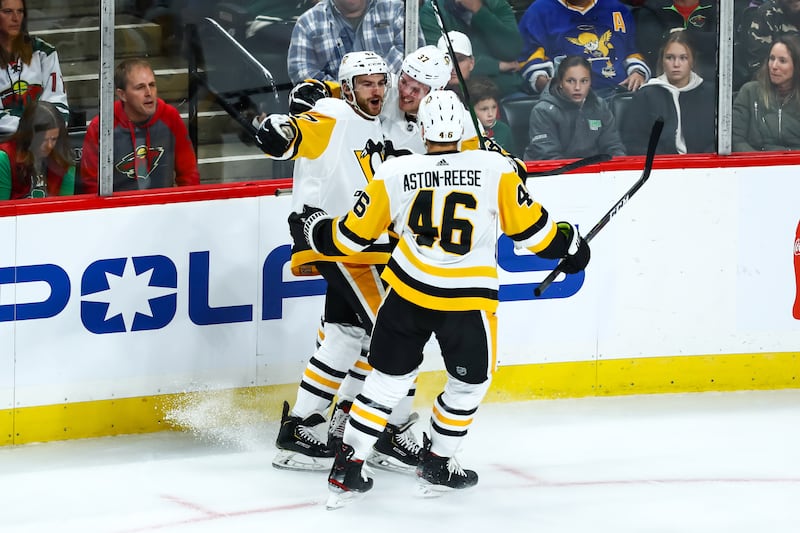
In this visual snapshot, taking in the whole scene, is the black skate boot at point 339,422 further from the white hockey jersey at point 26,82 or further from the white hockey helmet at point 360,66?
the white hockey jersey at point 26,82

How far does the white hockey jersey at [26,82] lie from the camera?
13.5 ft

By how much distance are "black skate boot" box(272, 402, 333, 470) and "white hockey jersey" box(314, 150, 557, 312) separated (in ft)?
2.33

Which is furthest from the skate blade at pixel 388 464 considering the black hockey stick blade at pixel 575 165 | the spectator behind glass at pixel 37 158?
the spectator behind glass at pixel 37 158

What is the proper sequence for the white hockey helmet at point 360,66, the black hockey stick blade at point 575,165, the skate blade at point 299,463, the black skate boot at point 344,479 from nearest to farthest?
the black skate boot at point 344,479
the white hockey helmet at point 360,66
the skate blade at point 299,463
the black hockey stick blade at point 575,165

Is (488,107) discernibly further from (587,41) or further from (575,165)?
(575,165)

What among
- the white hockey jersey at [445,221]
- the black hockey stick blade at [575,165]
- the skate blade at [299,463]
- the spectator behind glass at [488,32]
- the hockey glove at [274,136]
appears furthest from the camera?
the spectator behind glass at [488,32]

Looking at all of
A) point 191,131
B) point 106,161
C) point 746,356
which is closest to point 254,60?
point 191,131

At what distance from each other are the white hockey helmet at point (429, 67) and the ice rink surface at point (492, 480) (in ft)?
3.93

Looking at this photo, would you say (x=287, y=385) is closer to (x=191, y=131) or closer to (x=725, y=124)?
(x=191, y=131)

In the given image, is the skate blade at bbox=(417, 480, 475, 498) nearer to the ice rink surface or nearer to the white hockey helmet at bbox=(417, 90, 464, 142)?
the ice rink surface

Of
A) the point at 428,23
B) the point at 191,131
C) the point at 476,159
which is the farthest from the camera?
the point at 428,23

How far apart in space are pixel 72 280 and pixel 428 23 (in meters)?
1.53

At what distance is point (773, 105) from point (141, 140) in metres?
2.39

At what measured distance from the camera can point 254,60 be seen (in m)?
4.52
